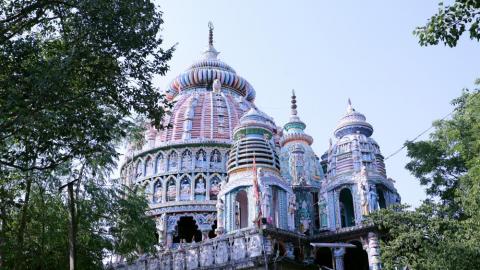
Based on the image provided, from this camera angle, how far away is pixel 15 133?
11.8 meters

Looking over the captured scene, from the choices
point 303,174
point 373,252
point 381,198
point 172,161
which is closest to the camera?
point 373,252

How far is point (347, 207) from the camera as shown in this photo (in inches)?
1164

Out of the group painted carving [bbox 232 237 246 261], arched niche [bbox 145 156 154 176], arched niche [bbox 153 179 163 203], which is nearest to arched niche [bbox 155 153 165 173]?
arched niche [bbox 145 156 154 176]

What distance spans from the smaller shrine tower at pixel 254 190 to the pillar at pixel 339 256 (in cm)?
218

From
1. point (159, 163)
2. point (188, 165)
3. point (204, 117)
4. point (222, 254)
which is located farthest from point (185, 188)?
point (222, 254)

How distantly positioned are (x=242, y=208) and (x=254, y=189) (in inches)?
100

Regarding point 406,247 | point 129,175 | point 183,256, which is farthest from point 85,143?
point 129,175

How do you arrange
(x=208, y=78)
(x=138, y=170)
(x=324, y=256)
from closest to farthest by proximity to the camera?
(x=324, y=256) → (x=138, y=170) → (x=208, y=78)

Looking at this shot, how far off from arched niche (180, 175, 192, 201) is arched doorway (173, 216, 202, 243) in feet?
3.77

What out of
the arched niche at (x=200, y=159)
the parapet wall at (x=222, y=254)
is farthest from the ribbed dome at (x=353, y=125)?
the parapet wall at (x=222, y=254)

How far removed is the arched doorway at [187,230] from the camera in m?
33.1

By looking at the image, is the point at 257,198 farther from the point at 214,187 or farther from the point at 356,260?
the point at 214,187

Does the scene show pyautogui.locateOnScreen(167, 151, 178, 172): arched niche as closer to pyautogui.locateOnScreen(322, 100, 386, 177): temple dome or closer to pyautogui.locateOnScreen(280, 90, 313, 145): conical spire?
pyautogui.locateOnScreen(280, 90, 313, 145): conical spire

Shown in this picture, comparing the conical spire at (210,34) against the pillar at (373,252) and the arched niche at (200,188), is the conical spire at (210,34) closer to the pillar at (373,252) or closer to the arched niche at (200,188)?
the arched niche at (200,188)
